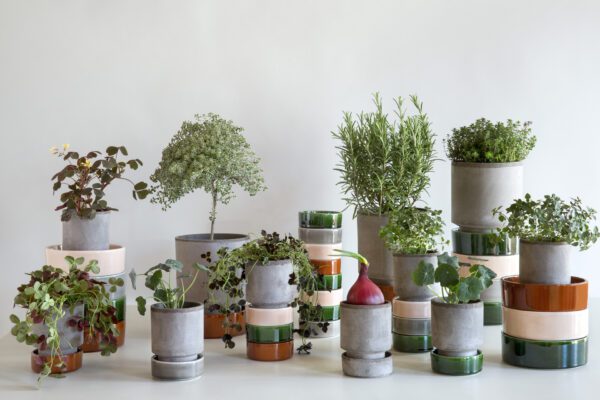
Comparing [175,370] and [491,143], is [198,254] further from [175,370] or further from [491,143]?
[491,143]

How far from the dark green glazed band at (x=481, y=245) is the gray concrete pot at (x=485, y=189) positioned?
3 cm

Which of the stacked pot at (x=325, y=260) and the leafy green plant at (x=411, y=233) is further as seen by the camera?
the stacked pot at (x=325, y=260)

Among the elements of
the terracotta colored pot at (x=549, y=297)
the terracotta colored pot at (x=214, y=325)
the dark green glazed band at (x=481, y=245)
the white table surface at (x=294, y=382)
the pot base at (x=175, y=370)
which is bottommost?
the white table surface at (x=294, y=382)

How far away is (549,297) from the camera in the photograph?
1.41 meters

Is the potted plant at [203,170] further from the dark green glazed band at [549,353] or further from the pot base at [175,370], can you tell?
the dark green glazed band at [549,353]

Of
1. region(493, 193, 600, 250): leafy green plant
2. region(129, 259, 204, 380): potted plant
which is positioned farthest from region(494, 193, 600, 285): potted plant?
region(129, 259, 204, 380): potted plant

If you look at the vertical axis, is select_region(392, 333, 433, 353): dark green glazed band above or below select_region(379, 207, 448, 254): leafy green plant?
below

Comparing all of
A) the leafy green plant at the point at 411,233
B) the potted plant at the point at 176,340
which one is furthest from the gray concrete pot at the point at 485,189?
the potted plant at the point at 176,340

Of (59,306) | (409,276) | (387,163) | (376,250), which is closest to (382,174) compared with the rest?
(387,163)

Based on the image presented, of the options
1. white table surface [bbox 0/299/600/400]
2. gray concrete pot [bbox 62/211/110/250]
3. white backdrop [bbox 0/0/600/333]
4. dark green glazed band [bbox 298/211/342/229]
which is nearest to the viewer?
white table surface [bbox 0/299/600/400]

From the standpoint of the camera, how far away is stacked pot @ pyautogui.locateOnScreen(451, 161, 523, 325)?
1.74 metres

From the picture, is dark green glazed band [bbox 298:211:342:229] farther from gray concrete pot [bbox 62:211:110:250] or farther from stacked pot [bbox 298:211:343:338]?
gray concrete pot [bbox 62:211:110:250]

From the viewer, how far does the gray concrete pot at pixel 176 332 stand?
4.42 feet

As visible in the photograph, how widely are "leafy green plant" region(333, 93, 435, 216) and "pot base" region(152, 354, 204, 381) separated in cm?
59
